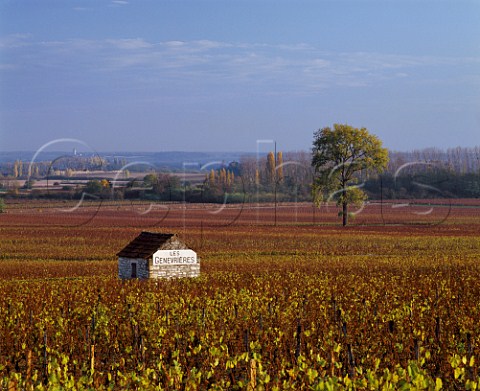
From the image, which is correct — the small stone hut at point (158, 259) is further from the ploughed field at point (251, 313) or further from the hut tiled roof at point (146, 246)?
the ploughed field at point (251, 313)

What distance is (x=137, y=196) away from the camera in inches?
4348

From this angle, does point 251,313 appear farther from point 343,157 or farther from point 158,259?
point 343,157

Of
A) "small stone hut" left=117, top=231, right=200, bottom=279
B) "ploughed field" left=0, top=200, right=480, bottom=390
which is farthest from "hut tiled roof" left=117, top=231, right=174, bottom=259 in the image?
"ploughed field" left=0, top=200, right=480, bottom=390

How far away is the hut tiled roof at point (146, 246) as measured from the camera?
33.9m

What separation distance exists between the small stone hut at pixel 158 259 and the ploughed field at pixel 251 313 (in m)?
1.07

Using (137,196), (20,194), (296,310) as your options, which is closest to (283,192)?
(137,196)

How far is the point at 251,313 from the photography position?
75.7 feet

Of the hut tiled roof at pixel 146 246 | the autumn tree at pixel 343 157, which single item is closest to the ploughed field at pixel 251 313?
the hut tiled roof at pixel 146 246

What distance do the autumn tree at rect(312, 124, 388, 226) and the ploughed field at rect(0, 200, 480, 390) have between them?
8.16 metres

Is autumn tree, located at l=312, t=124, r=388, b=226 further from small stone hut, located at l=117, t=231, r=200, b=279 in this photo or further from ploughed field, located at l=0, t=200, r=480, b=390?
small stone hut, located at l=117, t=231, r=200, b=279

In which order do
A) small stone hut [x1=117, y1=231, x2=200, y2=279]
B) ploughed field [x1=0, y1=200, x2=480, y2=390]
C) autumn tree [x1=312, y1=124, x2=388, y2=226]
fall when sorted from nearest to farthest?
ploughed field [x1=0, y1=200, x2=480, y2=390], small stone hut [x1=117, y1=231, x2=200, y2=279], autumn tree [x1=312, y1=124, x2=388, y2=226]

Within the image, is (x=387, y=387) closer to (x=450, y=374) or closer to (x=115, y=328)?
(x=450, y=374)

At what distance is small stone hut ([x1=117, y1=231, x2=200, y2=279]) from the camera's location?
111ft

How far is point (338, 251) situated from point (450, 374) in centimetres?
3653
